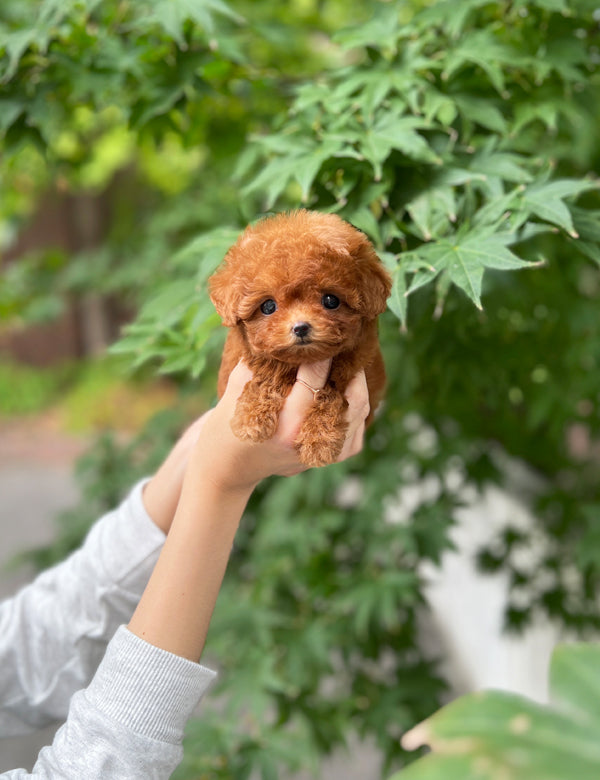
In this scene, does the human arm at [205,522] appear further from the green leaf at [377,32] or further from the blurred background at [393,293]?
the green leaf at [377,32]

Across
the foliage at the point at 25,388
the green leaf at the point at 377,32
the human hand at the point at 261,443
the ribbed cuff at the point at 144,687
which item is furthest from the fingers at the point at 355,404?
the foliage at the point at 25,388

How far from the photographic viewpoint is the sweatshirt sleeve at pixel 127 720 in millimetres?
878

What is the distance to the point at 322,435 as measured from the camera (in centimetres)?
81

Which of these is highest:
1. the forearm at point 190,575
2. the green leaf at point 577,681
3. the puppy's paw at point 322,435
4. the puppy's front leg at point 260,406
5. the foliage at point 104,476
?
the puppy's front leg at point 260,406

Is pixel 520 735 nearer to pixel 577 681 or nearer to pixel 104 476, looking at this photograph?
pixel 577 681

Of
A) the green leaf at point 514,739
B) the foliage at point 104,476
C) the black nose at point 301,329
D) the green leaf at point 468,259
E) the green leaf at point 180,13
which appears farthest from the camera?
the foliage at point 104,476

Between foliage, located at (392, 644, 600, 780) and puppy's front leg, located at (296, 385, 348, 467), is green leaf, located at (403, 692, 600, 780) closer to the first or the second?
foliage, located at (392, 644, 600, 780)

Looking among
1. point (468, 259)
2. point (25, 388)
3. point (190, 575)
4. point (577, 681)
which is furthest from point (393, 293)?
point (25, 388)

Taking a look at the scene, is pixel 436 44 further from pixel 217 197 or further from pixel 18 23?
pixel 217 197

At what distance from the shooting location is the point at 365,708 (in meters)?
2.16

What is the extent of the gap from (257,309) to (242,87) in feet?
4.85

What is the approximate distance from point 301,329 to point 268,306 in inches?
2.5

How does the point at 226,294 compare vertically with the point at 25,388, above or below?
above

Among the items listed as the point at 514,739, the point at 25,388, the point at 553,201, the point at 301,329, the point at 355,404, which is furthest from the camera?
the point at 25,388
